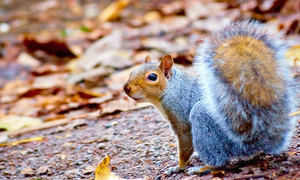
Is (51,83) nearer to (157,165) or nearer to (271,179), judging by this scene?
(157,165)

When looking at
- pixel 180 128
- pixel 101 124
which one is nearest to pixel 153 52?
pixel 101 124

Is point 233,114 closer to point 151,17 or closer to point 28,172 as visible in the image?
point 28,172

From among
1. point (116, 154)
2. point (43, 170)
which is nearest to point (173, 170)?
point (116, 154)

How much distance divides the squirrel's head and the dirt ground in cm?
54

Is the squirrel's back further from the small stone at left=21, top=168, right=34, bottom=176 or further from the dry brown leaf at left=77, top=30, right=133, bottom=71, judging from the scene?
the dry brown leaf at left=77, top=30, right=133, bottom=71

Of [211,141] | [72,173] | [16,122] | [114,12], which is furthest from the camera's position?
[114,12]

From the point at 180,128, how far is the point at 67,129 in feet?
6.04

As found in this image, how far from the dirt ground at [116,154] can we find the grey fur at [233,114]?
0.13 m

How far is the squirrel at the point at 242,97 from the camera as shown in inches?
100

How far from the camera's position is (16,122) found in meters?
4.93

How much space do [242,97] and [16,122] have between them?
10.4 ft

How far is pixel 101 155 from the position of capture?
378 cm

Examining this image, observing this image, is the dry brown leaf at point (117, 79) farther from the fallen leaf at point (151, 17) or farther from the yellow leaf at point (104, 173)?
the fallen leaf at point (151, 17)

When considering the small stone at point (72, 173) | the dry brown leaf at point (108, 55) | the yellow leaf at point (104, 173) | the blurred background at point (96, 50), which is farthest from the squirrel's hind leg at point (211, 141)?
the dry brown leaf at point (108, 55)
